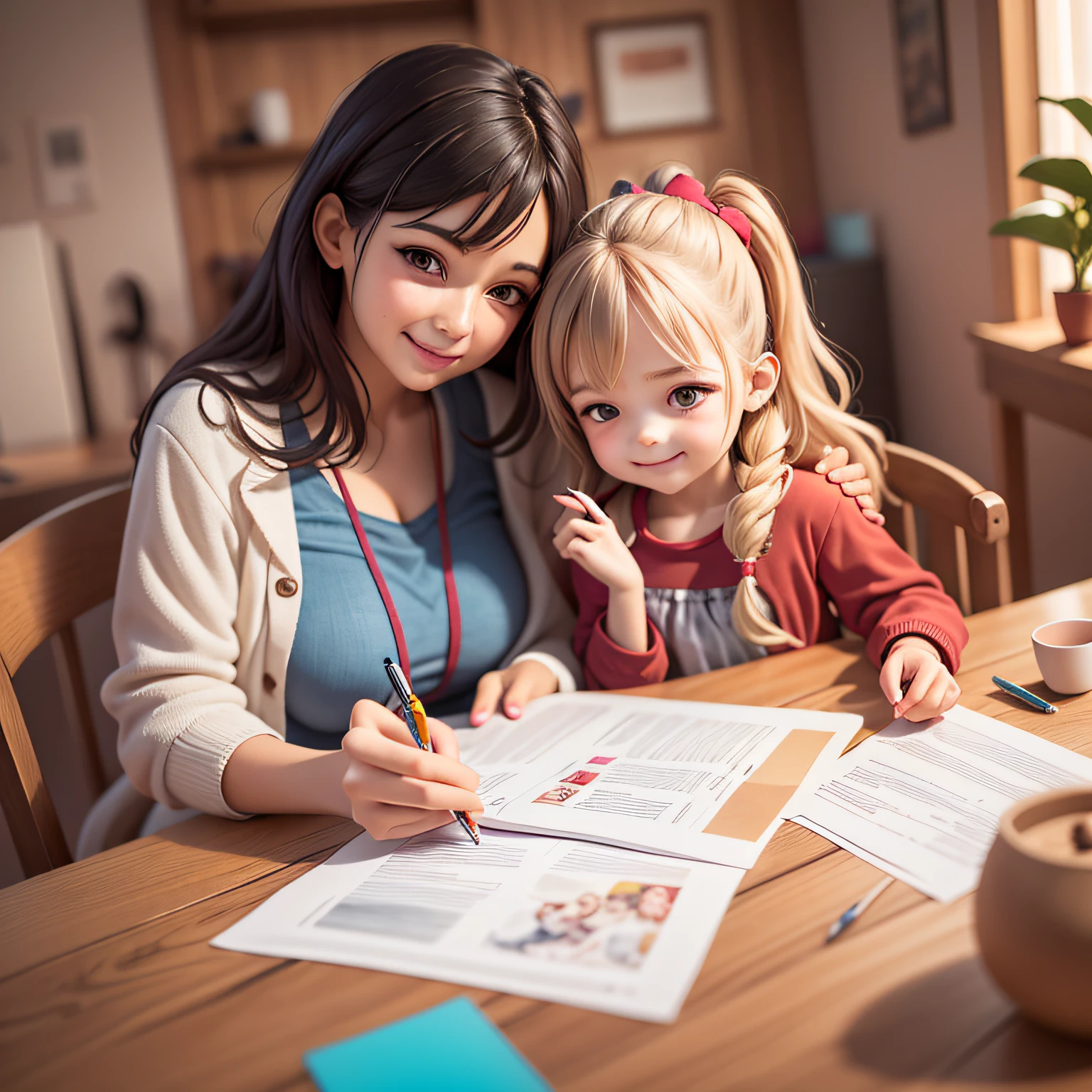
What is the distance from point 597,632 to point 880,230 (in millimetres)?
2140

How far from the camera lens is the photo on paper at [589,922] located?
60 centimetres

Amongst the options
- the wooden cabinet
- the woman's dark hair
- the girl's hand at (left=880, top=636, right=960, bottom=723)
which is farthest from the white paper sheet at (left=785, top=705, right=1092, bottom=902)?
the wooden cabinet

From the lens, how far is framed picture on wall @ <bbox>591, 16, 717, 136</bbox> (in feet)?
9.99

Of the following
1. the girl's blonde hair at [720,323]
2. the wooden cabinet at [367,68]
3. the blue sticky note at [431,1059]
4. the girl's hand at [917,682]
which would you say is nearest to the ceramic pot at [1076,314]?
the girl's blonde hair at [720,323]

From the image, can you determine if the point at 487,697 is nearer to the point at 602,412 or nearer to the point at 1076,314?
the point at 602,412

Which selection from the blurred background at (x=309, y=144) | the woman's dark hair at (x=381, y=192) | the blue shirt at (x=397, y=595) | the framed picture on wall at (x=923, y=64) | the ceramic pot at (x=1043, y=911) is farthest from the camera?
the blurred background at (x=309, y=144)

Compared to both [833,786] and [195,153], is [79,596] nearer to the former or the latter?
[833,786]

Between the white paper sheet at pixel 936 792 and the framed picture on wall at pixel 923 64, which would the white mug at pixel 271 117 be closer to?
the framed picture on wall at pixel 923 64

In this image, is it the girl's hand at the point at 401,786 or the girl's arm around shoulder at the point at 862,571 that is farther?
the girl's arm around shoulder at the point at 862,571

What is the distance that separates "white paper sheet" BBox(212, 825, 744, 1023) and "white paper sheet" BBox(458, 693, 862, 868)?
2 cm

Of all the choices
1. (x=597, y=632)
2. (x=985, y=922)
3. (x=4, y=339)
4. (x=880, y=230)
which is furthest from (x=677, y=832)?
(x=4, y=339)

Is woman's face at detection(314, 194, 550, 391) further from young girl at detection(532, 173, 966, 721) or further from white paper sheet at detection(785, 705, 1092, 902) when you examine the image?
white paper sheet at detection(785, 705, 1092, 902)

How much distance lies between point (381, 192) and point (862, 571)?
606 millimetres

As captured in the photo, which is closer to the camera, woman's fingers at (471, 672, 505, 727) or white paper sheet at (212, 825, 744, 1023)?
white paper sheet at (212, 825, 744, 1023)
